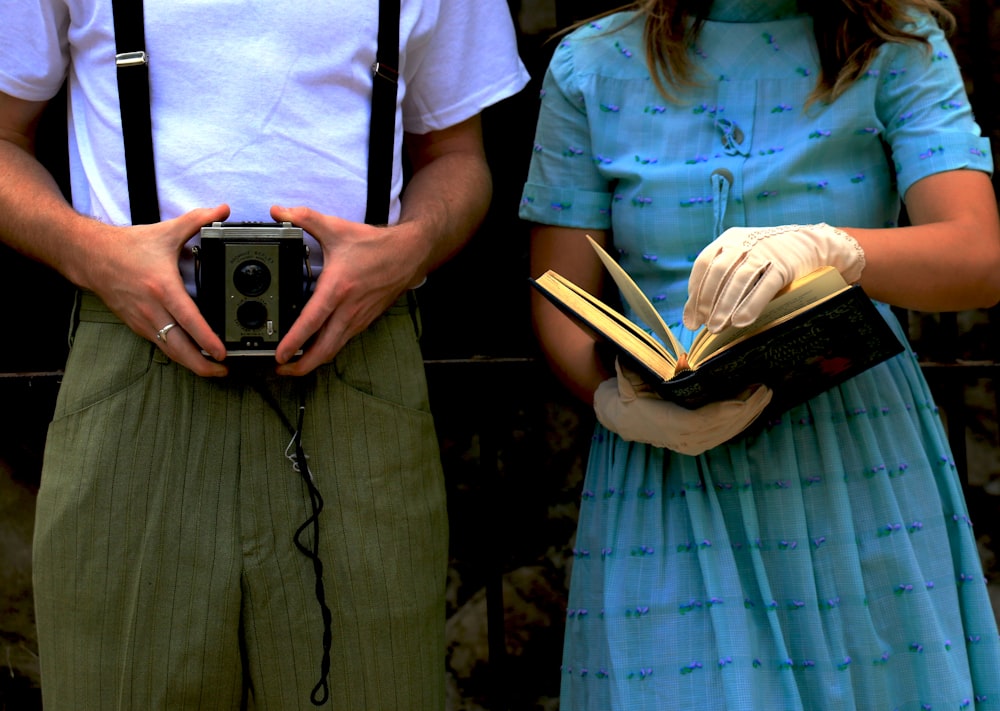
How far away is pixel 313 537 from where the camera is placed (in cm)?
138

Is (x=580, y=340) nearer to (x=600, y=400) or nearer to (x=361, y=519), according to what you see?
(x=600, y=400)

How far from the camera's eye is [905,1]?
5.13 feet

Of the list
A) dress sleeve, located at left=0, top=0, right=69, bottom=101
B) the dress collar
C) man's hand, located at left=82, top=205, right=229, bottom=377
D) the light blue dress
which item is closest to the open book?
the light blue dress

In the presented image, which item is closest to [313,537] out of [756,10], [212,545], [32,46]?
[212,545]

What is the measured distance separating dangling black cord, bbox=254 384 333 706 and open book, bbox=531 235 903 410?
0.37 m

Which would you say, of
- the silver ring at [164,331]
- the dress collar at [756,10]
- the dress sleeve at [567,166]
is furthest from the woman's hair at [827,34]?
the silver ring at [164,331]

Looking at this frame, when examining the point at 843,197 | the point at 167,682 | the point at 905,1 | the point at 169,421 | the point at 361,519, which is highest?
the point at 905,1

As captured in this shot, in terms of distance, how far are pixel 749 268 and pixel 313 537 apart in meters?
0.64

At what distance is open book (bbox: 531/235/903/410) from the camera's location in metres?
1.20

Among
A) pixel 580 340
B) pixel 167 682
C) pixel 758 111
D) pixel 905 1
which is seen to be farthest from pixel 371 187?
pixel 905 1

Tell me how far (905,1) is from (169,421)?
1181 millimetres

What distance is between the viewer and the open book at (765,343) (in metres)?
1.20

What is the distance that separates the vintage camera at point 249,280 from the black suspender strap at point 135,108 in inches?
5.1

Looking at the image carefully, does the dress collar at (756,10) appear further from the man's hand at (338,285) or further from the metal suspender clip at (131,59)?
the metal suspender clip at (131,59)
